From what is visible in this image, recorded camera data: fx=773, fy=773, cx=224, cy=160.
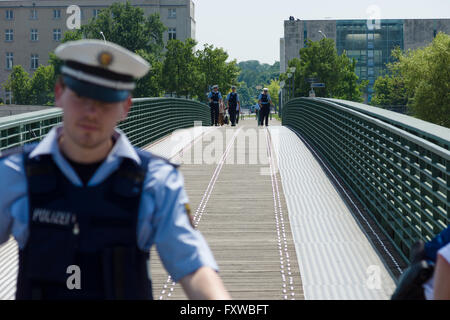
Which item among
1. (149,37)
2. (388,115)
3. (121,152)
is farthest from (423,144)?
(149,37)

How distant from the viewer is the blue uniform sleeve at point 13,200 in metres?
2.19

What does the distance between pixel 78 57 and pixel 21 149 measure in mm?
347

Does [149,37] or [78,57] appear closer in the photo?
[78,57]

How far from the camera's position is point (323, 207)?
10.2 meters

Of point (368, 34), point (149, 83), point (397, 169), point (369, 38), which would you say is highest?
point (368, 34)

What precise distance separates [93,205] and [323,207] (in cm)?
818

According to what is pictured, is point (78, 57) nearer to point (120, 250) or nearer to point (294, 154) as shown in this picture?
point (120, 250)

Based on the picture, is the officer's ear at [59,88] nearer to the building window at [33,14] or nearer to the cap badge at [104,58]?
the cap badge at [104,58]

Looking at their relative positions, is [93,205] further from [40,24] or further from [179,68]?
[40,24]

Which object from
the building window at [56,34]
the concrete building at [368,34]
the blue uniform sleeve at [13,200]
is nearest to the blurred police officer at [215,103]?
the blue uniform sleeve at [13,200]

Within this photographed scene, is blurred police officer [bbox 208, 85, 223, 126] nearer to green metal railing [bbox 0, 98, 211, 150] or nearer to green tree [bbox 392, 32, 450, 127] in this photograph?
green metal railing [bbox 0, 98, 211, 150]

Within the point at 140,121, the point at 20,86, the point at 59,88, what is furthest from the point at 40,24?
the point at 59,88

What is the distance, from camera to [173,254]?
7.02 feet

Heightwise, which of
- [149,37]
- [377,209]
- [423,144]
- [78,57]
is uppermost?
[149,37]
